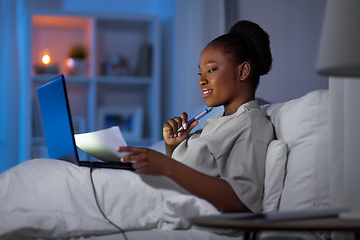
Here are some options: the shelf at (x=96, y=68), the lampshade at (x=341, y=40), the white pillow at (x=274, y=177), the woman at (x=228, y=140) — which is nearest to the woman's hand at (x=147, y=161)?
the woman at (x=228, y=140)

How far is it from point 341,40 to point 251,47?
0.65 metres

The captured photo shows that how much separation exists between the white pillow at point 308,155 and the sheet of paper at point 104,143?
0.45 meters

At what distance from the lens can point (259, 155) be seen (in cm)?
112

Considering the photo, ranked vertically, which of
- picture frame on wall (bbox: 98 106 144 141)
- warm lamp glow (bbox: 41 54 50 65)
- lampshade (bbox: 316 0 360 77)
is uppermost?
warm lamp glow (bbox: 41 54 50 65)

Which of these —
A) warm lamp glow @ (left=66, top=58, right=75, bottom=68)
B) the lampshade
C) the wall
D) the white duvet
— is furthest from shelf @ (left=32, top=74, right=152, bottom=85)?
the lampshade

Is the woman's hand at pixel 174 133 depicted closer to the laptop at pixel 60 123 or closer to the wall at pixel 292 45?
→ the laptop at pixel 60 123

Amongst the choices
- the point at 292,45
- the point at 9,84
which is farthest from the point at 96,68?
the point at 292,45

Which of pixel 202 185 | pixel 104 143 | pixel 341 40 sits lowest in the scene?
pixel 202 185

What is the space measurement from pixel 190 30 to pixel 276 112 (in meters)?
1.88

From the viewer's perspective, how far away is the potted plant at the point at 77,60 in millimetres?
3473

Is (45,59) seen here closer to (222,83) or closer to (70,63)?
(70,63)

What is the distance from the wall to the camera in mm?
→ 1678

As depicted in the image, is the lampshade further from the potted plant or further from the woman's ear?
the potted plant

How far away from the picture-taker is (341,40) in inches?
29.4
